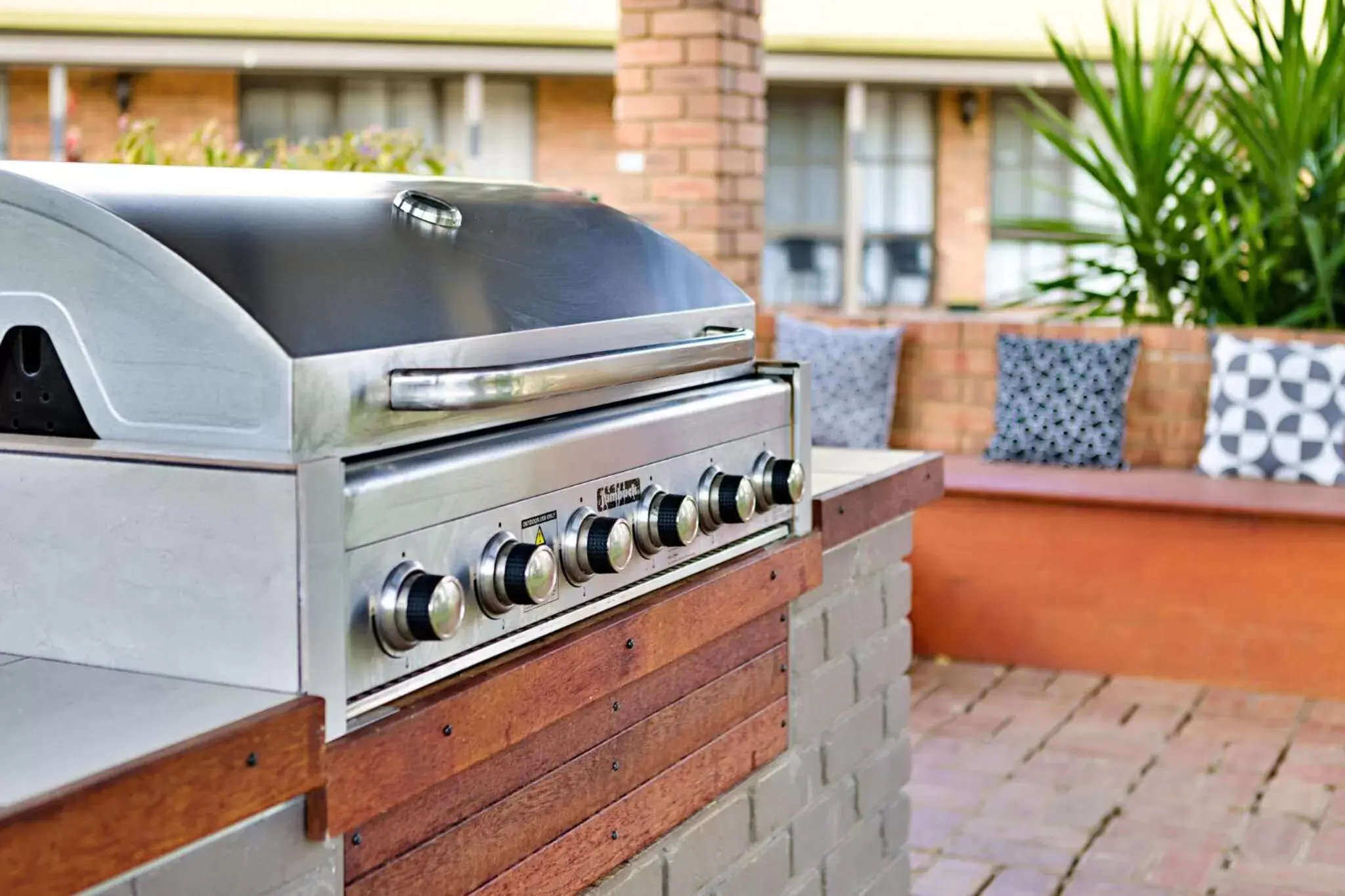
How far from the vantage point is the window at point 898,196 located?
40.6 ft

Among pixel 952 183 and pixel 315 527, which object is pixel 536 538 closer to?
pixel 315 527

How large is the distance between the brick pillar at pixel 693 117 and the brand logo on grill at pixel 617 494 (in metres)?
4.54

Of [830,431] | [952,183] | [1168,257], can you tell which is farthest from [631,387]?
[952,183]

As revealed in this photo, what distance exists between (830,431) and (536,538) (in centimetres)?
413

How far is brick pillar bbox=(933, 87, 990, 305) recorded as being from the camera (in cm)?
1232

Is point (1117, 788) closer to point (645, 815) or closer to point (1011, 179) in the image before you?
point (645, 815)

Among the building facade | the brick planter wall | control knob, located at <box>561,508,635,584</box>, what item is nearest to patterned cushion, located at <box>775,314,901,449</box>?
the brick planter wall

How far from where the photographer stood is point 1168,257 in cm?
554

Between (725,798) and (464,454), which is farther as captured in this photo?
(725,798)

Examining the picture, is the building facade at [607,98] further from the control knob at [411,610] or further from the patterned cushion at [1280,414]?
the control knob at [411,610]

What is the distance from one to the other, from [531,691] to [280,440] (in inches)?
15.1

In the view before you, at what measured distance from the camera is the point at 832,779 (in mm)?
2324

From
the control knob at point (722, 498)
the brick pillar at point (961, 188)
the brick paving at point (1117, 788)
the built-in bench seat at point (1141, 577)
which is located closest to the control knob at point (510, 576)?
the control knob at point (722, 498)

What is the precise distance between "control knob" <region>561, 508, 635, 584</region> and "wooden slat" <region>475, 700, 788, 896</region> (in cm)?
28
